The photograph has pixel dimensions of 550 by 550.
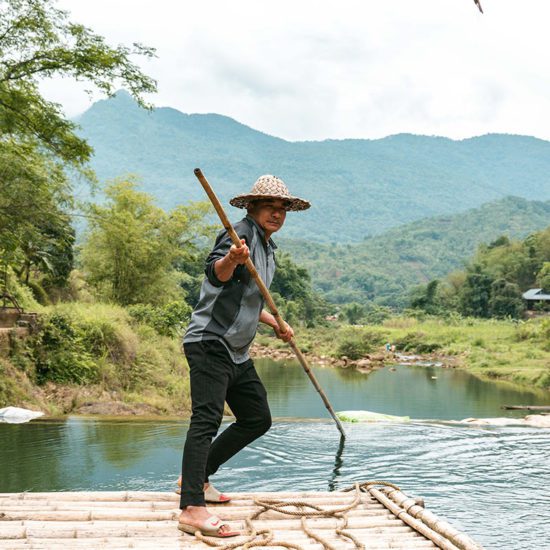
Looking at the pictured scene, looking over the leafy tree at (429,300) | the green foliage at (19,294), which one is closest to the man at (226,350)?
the green foliage at (19,294)

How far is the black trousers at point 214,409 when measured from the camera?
3021mm

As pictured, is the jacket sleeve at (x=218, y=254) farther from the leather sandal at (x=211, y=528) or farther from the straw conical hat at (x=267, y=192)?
the leather sandal at (x=211, y=528)

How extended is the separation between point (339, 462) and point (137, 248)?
41.1 feet

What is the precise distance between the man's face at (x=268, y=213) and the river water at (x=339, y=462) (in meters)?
2.38

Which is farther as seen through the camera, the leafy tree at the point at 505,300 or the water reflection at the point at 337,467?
the leafy tree at the point at 505,300

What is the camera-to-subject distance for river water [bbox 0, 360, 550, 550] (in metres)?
5.02

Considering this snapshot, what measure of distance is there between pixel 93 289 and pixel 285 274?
26.4 metres

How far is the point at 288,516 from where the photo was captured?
319 centimetres

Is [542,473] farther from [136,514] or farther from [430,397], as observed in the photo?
[430,397]

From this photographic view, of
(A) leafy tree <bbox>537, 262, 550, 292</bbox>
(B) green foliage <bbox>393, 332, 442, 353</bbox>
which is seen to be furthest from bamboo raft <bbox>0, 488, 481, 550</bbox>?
(A) leafy tree <bbox>537, 262, 550, 292</bbox>

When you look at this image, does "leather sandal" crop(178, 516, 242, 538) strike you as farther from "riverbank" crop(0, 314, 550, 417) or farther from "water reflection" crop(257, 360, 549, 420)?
"water reflection" crop(257, 360, 549, 420)

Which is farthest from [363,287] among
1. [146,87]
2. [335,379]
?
[146,87]

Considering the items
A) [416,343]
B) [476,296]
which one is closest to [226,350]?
[416,343]

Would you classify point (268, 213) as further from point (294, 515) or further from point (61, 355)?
point (61, 355)
